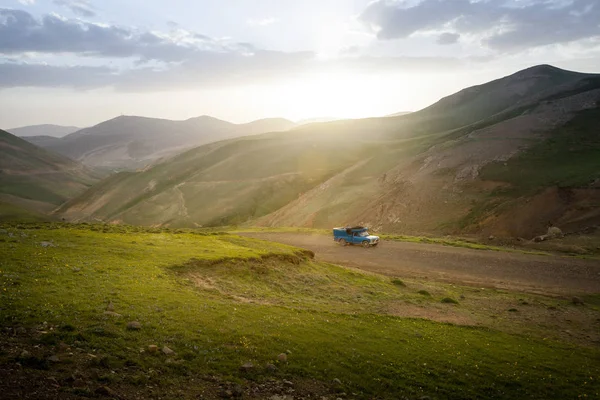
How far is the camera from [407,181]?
81500mm

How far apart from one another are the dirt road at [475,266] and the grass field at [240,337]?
634cm

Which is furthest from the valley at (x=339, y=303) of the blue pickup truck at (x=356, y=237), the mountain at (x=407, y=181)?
the blue pickup truck at (x=356, y=237)

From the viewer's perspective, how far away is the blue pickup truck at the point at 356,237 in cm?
5219

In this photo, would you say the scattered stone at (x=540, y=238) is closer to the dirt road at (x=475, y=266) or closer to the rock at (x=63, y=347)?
the dirt road at (x=475, y=266)

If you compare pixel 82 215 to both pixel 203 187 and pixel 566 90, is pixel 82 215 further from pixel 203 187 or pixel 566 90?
pixel 566 90

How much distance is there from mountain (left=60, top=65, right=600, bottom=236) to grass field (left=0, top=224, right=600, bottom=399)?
119ft

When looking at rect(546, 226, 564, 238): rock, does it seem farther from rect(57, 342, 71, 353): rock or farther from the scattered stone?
rect(57, 342, 71, 353): rock

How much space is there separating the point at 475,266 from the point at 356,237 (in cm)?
1611

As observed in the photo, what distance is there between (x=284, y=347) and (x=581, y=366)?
14.0 metres

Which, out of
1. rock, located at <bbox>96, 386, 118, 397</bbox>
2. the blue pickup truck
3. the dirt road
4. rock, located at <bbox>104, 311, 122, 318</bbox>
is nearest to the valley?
rock, located at <bbox>96, 386, 118, 397</bbox>

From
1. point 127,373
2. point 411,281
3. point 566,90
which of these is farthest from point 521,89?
point 127,373

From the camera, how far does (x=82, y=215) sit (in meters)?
146

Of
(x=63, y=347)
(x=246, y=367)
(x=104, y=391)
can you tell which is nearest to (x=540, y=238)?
(x=246, y=367)

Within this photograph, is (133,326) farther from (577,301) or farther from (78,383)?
(577,301)
